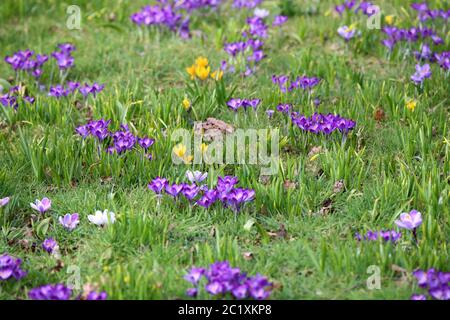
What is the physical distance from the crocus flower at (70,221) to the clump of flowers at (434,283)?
5.25 ft

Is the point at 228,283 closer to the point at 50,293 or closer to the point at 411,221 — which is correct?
the point at 50,293

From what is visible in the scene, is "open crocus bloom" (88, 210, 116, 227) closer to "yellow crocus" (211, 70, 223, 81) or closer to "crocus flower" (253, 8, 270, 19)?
"yellow crocus" (211, 70, 223, 81)

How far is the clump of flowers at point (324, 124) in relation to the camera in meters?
3.91

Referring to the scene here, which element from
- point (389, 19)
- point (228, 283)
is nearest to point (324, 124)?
point (228, 283)

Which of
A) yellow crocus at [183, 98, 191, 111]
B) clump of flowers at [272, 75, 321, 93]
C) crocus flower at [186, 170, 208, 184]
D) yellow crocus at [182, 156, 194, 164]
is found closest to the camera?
crocus flower at [186, 170, 208, 184]

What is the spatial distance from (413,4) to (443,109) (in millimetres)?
1400

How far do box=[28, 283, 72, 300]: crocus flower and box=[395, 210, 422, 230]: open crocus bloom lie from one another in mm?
1482

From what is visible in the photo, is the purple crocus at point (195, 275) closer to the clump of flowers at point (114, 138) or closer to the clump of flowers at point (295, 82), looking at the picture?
the clump of flowers at point (114, 138)

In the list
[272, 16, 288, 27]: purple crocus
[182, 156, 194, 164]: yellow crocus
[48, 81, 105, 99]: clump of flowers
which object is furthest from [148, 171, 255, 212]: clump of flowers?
[272, 16, 288, 27]: purple crocus

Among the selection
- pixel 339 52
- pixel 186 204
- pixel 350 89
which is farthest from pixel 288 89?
pixel 186 204

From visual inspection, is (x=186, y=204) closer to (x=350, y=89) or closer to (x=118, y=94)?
(x=118, y=94)

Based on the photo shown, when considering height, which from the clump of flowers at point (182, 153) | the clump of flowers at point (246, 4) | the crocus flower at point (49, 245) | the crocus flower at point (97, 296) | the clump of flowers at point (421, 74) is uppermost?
the clump of flowers at point (246, 4)

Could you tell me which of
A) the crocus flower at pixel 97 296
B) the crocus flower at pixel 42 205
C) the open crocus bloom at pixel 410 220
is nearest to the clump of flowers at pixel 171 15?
the crocus flower at pixel 42 205

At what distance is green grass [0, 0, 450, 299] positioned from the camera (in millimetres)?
3066
